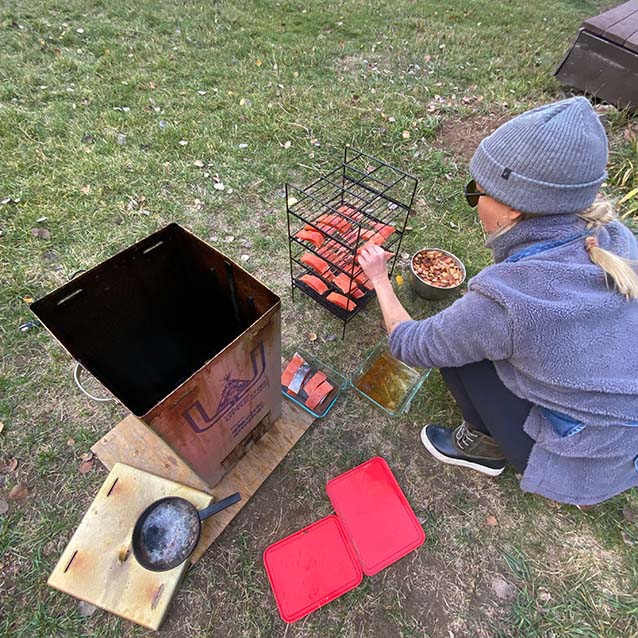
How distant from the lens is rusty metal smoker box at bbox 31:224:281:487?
4.50ft

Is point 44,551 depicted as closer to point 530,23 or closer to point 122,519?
point 122,519

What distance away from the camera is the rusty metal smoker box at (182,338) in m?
1.37

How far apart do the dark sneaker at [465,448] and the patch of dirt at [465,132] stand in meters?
2.95

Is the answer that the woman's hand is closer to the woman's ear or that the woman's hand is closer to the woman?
the woman

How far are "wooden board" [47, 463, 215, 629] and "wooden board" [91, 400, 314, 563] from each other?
0.43 ft

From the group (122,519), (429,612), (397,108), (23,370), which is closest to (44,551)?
(122,519)

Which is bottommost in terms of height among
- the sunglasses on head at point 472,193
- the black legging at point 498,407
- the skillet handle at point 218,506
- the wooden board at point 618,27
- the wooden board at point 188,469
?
the wooden board at point 188,469

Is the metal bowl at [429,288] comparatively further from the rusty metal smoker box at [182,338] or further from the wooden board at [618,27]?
the wooden board at [618,27]

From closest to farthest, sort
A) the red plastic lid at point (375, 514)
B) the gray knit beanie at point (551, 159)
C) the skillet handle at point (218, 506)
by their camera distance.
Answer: the gray knit beanie at point (551, 159) < the skillet handle at point (218, 506) < the red plastic lid at point (375, 514)

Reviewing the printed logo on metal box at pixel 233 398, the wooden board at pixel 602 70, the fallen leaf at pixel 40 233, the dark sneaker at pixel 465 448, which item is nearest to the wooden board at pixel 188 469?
the printed logo on metal box at pixel 233 398

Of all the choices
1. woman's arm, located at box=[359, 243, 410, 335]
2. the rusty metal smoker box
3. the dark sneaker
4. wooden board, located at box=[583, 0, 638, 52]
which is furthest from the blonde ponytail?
wooden board, located at box=[583, 0, 638, 52]

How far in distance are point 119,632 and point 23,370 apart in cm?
163

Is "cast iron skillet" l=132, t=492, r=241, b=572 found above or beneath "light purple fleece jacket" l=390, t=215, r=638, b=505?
beneath

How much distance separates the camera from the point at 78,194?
3.34 m
